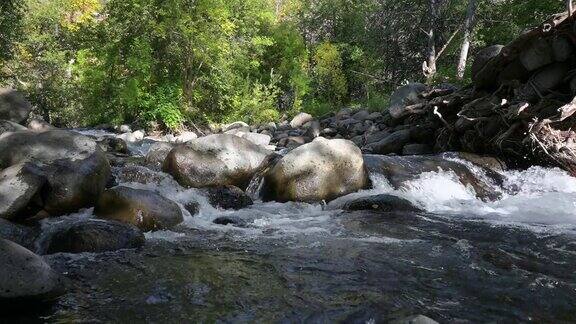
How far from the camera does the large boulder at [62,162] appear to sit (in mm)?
5988

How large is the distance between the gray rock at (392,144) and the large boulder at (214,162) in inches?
169

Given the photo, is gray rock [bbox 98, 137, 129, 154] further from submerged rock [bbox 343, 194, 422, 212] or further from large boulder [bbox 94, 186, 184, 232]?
submerged rock [bbox 343, 194, 422, 212]

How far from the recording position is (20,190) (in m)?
5.49

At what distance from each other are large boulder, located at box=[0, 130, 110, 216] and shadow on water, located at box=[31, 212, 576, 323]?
1600 millimetres

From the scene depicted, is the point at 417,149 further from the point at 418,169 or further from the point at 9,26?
the point at 9,26

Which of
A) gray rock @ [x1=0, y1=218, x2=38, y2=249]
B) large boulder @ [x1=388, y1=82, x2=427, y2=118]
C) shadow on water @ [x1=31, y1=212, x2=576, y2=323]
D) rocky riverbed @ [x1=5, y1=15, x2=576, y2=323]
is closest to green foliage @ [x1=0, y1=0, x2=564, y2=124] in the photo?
large boulder @ [x1=388, y1=82, x2=427, y2=118]

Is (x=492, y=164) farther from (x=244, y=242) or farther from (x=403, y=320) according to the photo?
(x=403, y=320)

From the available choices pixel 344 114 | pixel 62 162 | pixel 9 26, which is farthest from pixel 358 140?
pixel 9 26

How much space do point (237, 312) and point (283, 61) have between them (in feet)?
75.5

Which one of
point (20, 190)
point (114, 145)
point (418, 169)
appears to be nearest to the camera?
point (20, 190)

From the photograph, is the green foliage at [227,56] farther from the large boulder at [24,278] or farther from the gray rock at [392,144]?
the large boulder at [24,278]

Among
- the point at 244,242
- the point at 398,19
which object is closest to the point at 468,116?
the point at 244,242

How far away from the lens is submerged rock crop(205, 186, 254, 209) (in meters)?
7.14

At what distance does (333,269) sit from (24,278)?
2.53 m
